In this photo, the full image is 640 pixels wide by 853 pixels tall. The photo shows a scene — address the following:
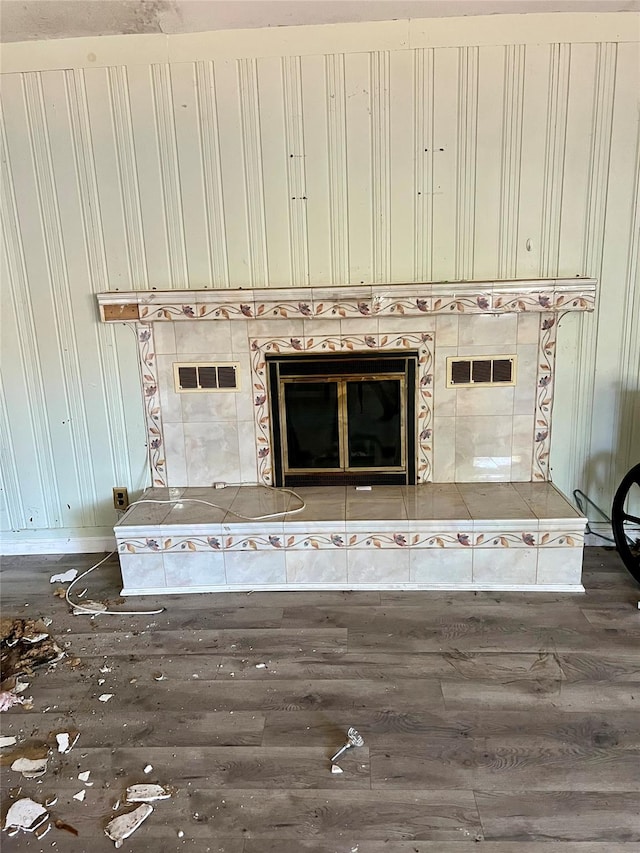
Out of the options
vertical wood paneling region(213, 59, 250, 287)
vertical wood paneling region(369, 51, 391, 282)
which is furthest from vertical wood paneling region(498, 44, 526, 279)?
vertical wood paneling region(213, 59, 250, 287)

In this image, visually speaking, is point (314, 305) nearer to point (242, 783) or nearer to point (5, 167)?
point (5, 167)

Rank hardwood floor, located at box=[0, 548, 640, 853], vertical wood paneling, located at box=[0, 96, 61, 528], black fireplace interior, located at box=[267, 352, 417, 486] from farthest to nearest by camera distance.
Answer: black fireplace interior, located at box=[267, 352, 417, 486]
vertical wood paneling, located at box=[0, 96, 61, 528]
hardwood floor, located at box=[0, 548, 640, 853]

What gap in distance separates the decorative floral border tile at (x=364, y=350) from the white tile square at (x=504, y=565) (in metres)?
0.54

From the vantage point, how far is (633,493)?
288 cm

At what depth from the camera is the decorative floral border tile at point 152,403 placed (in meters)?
2.83

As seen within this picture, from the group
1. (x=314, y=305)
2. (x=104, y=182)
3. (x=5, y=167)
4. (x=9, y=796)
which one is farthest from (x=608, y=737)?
(x=5, y=167)

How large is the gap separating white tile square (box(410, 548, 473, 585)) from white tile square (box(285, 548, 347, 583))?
0.33 m

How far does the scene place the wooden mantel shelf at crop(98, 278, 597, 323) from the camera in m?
2.66

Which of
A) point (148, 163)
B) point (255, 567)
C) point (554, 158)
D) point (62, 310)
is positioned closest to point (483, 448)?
point (255, 567)

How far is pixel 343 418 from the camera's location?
285 centimetres

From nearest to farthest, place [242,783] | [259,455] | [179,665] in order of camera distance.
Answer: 1. [242,783]
2. [179,665]
3. [259,455]

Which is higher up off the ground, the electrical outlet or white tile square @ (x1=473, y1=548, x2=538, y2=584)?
the electrical outlet

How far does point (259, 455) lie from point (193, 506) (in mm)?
428

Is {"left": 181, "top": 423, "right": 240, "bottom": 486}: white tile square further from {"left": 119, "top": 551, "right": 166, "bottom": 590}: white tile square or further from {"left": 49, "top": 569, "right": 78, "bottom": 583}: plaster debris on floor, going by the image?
{"left": 49, "top": 569, "right": 78, "bottom": 583}: plaster debris on floor
